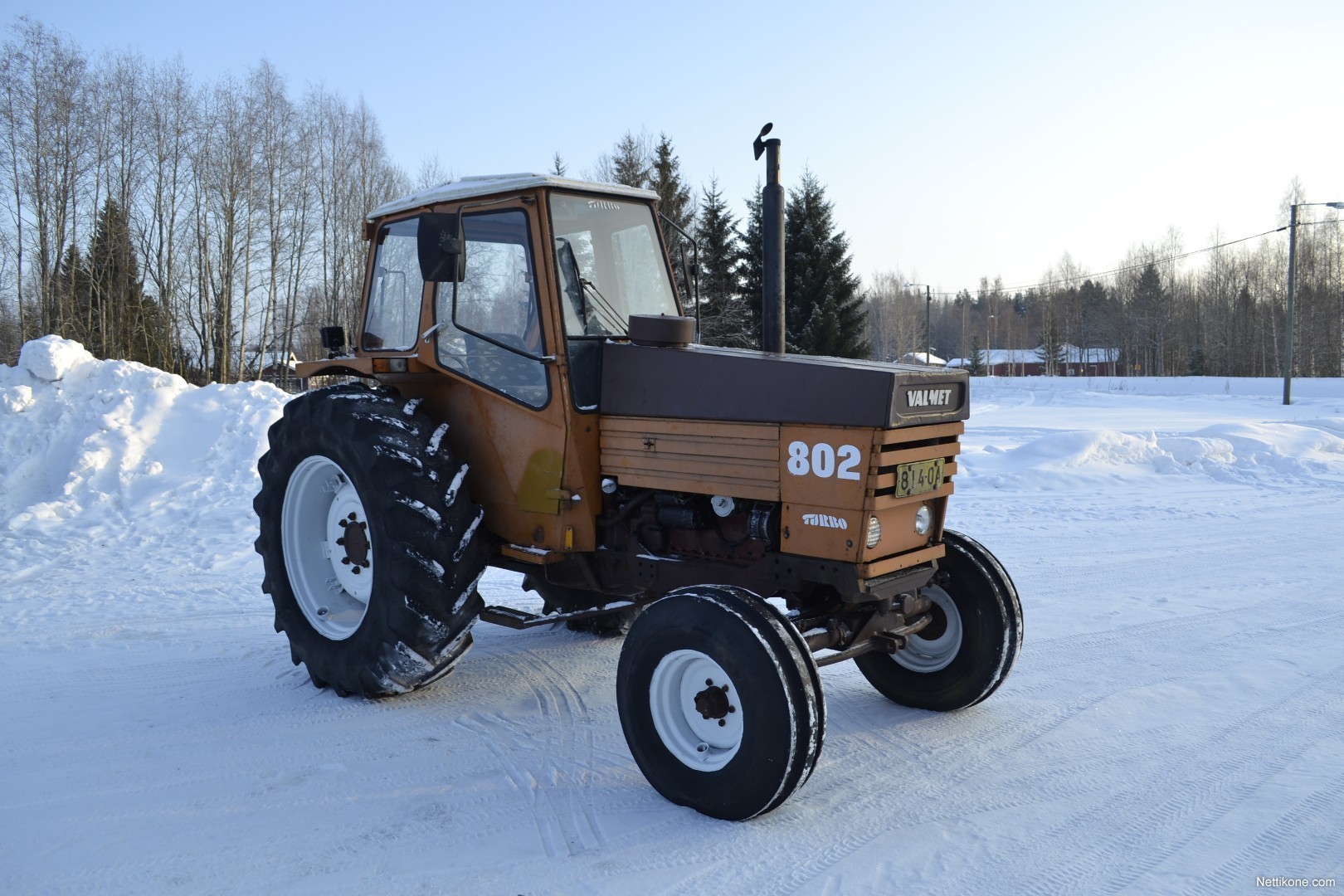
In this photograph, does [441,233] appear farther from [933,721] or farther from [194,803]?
[933,721]

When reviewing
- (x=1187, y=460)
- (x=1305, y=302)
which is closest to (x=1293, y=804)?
(x=1187, y=460)

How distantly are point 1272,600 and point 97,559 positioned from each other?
872 centimetres

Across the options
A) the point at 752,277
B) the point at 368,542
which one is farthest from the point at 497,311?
the point at 752,277

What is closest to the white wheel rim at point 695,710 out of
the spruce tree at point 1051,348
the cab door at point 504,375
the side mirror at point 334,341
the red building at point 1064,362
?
the cab door at point 504,375

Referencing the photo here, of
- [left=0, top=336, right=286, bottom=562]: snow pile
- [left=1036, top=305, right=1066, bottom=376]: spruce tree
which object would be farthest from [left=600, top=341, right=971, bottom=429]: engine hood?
[left=1036, top=305, right=1066, bottom=376]: spruce tree

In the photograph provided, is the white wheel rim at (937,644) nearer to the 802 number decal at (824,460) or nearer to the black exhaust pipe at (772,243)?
the 802 number decal at (824,460)

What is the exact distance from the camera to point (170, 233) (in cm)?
2802

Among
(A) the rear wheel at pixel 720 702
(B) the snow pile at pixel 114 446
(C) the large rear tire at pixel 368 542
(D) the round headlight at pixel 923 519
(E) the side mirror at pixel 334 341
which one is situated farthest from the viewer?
(B) the snow pile at pixel 114 446

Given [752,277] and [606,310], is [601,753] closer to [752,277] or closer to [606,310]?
[606,310]

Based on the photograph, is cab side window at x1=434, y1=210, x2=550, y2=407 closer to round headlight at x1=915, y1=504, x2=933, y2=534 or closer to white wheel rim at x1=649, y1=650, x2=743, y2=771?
white wheel rim at x1=649, y1=650, x2=743, y2=771

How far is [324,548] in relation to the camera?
518cm

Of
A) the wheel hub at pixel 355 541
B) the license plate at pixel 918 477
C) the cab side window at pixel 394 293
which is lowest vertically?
the wheel hub at pixel 355 541

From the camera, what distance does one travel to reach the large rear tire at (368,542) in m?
4.25

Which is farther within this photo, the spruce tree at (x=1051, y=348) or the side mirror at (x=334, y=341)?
the spruce tree at (x=1051, y=348)
